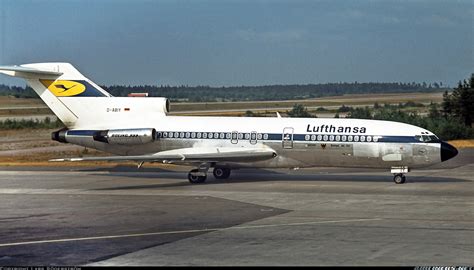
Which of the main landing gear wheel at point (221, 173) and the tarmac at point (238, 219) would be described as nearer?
the tarmac at point (238, 219)

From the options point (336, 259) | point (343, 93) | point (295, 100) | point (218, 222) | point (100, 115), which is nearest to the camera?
point (336, 259)

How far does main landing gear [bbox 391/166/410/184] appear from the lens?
32.2 metres

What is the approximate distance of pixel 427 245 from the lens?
18297 millimetres

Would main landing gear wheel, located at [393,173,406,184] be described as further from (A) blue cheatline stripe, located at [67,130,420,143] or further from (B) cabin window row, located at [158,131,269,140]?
(B) cabin window row, located at [158,131,269,140]

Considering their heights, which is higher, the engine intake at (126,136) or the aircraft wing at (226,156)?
the engine intake at (126,136)

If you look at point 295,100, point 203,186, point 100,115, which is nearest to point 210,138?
point 203,186

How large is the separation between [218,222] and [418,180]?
1395 cm

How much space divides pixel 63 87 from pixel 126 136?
4.03 metres

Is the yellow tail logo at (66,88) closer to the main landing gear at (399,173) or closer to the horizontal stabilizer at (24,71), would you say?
the horizontal stabilizer at (24,71)

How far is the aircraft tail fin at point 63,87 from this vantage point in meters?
36.1

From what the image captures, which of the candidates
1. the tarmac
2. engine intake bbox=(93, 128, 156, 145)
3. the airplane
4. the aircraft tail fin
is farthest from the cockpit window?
the aircraft tail fin

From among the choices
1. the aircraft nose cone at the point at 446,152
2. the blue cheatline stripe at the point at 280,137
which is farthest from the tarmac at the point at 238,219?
the blue cheatline stripe at the point at 280,137

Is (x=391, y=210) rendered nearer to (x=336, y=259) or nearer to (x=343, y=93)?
(x=336, y=259)

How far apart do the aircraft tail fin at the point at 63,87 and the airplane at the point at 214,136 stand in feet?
0.15
